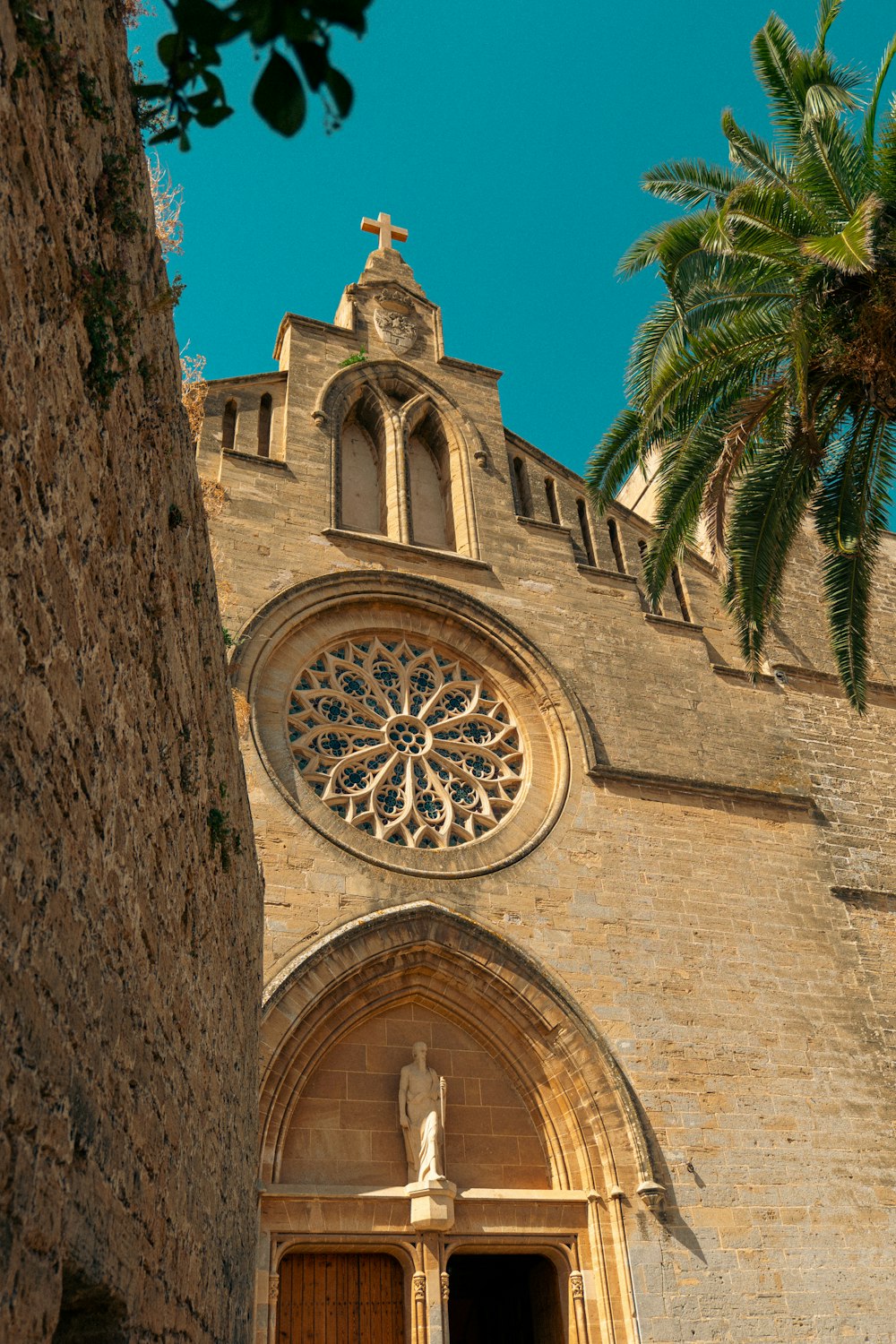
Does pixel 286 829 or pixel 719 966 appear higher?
pixel 286 829

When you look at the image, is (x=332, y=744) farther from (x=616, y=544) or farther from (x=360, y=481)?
(x=616, y=544)

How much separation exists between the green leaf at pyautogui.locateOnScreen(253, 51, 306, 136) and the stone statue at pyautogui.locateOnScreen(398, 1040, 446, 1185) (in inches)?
331

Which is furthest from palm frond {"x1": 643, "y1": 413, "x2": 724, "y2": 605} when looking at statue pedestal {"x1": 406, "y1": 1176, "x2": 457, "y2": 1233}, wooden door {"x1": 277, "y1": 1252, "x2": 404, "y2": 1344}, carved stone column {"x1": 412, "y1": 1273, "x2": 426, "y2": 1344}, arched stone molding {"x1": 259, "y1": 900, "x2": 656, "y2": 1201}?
wooden door {"x1": 277, "y1": 1252, "x2": 404, "y2": 1344}

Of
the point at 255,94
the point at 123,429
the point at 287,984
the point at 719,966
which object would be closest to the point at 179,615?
the point at 123,429

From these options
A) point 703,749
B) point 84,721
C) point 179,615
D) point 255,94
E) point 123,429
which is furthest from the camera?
point 703,749

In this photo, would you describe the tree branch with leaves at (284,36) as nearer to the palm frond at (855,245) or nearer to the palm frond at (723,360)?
the palm frond at (855,245)

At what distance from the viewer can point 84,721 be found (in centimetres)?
253

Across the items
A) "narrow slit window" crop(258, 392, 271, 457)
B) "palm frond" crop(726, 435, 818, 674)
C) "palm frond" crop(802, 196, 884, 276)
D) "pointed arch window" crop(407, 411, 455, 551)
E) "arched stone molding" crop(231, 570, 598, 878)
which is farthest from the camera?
"pointed arch window" crop(407, 411, 455, 551)

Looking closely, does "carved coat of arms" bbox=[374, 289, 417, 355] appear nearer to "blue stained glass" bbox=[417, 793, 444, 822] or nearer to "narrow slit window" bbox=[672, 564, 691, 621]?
"narrow slit window" bbox=[672, 564, 691, 621]

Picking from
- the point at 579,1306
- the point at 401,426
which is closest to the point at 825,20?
the point at 401,426

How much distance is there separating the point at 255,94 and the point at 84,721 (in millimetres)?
1517

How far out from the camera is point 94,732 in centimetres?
262

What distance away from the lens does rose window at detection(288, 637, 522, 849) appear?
410 inches

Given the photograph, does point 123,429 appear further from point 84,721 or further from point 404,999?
point 404,999
